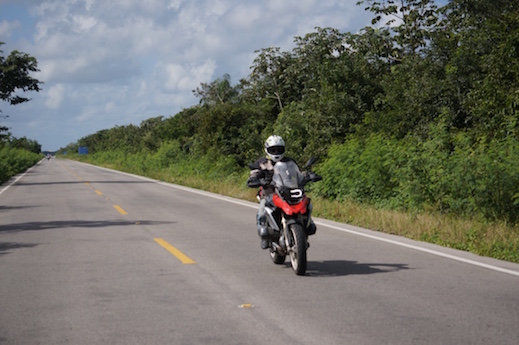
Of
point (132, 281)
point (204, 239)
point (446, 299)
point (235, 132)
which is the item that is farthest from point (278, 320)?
point (235, 132)

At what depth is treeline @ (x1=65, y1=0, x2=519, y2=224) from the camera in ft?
46.8

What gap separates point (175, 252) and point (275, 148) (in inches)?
102

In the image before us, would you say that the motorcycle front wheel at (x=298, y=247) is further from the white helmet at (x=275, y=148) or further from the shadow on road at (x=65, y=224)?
the shadow on road at (x=65, y=224)

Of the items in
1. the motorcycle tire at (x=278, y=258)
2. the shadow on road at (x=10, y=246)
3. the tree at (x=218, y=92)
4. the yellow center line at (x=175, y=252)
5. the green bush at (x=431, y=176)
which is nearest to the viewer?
the motorcycle tire at (x=278, y=258)

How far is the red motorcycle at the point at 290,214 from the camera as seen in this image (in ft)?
26.5

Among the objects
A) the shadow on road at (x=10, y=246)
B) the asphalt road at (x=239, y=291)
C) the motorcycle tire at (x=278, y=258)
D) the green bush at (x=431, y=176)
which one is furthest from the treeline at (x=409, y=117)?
the shadow on road at (x=10, y=246)

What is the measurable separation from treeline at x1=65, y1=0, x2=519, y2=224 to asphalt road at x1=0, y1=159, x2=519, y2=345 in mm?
2946

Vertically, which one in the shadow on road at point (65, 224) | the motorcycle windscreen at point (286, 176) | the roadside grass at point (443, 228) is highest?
the motorcycle windscreen at point (286, 176)

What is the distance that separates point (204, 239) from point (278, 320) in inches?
229

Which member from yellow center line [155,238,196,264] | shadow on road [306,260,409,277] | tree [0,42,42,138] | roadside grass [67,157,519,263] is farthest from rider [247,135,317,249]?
tree [0,42,42,138]

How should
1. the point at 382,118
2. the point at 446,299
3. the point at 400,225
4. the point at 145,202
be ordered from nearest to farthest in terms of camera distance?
the point at 446,299 → the point at 400,225 → the point at 145,202 → the point at 382,118

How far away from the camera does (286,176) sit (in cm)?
839

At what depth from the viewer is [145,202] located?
20375 mm

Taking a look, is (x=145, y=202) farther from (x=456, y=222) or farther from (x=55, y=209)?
(x=456, y=222)
